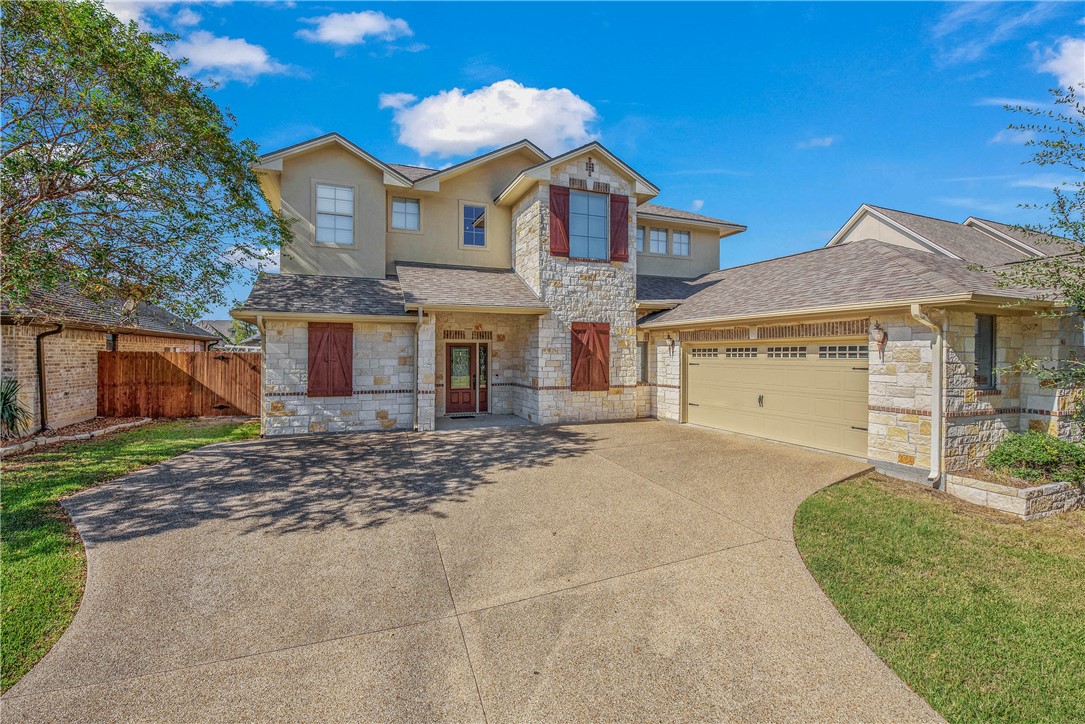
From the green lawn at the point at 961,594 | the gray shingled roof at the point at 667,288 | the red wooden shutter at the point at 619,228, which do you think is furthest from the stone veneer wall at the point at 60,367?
the green lawn at the point at 961,594

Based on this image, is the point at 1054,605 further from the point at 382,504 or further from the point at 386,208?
the point at 386,208

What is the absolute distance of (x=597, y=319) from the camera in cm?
1240

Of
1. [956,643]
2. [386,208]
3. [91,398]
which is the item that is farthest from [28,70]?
[956,643]

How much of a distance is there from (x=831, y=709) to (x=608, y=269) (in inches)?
427

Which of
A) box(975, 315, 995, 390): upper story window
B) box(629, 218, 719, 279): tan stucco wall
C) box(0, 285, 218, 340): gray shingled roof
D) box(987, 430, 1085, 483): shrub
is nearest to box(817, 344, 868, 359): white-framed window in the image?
box(975, 315, 995, 390): upper story window

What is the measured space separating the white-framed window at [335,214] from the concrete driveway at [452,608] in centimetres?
→ 758

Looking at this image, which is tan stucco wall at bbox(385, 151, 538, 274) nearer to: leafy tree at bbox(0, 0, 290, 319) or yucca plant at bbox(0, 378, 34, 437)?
leafy tree at bbox(0, 0, 290, 319)

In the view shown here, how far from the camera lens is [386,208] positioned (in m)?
13.1

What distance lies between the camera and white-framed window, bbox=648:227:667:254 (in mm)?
15969

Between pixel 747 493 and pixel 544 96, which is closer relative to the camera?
pixel 747 493

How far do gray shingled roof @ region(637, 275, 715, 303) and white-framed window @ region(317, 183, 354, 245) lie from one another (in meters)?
8.52

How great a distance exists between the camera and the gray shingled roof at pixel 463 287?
11102mm

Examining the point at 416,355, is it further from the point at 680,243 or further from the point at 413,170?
the point at 680,243

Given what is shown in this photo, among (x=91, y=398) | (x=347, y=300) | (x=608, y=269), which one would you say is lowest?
(x=91, y=398)
